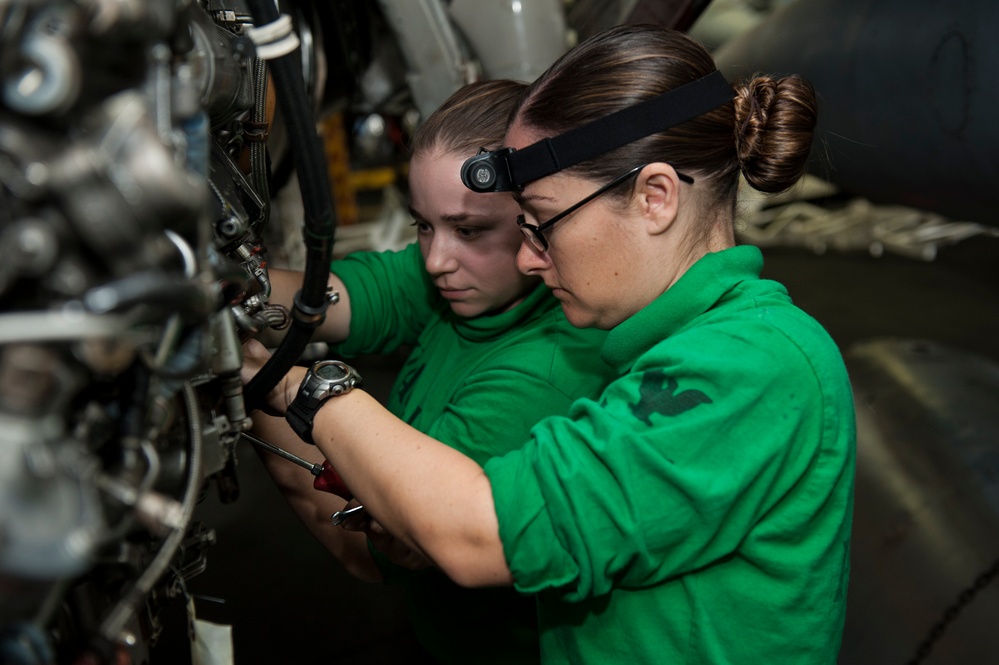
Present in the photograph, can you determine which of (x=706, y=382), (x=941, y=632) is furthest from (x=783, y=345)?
(x=941, y=632)

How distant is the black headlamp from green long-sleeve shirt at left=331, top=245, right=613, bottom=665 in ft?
0.67

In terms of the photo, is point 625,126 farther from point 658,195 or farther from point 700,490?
point 700,490

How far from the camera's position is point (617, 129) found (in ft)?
2.32

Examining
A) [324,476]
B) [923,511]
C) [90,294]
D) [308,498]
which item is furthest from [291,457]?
[923,511]

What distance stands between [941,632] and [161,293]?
4.71ft

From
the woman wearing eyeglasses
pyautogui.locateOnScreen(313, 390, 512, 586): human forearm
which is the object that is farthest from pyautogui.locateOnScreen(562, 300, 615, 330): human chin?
pyautogui.locateOnScreen(313, 390, 512, 586): human forearm

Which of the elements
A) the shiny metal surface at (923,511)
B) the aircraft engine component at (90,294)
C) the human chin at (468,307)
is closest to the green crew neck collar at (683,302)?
the human chin at (468,307)

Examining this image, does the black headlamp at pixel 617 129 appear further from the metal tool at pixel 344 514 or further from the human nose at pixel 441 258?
Answer: the metal tool at pixel 344 514

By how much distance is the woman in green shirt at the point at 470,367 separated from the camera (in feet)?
2.77

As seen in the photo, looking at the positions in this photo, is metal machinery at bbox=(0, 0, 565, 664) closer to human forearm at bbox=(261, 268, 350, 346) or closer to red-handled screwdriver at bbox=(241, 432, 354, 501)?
red-handled screwdriver at bbox=(241, 432, 354, 501)

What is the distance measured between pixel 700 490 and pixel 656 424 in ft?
0.19

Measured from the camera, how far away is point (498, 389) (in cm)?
84

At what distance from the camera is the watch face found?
2.39 ft

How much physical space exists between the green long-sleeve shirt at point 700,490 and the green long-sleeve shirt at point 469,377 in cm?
12
